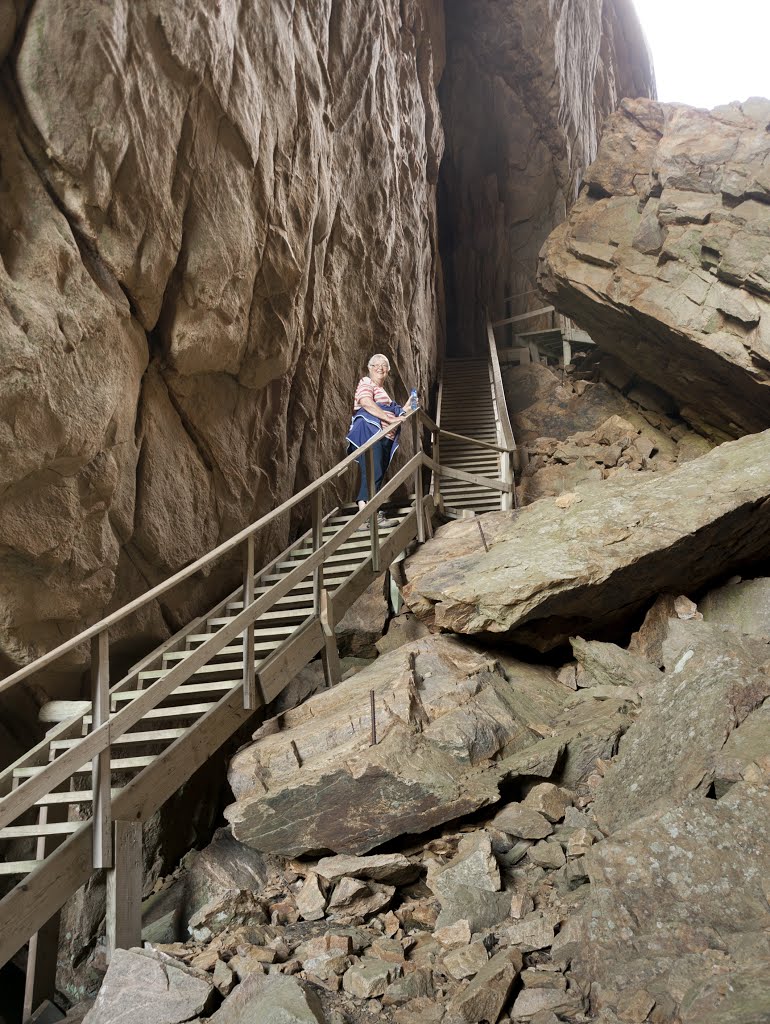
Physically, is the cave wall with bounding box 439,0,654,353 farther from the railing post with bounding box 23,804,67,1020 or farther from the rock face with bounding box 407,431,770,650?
the railing post with bounding box 23,804,67,1020

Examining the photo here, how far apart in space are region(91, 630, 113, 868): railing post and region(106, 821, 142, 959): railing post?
0.25ft

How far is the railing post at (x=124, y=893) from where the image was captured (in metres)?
4.41

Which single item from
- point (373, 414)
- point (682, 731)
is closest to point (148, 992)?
point (682, 731)

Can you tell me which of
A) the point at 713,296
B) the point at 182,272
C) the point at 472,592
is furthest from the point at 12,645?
the point at 713,296

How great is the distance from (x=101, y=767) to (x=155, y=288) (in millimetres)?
3406

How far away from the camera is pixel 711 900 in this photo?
3416 millimetres

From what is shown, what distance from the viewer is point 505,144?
70.1 ft

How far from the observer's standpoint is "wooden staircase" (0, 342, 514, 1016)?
422cm

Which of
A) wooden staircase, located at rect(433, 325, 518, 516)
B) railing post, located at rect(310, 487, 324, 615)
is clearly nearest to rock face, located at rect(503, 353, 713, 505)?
wooden staircase, located at rect(433, 325, 518, 516)

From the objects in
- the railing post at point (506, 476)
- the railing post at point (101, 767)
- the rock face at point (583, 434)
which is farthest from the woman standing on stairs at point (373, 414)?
the railing post at point (101, 767)

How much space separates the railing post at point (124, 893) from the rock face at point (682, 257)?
32.4 ft

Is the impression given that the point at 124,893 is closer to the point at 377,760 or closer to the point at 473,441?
the point at 377,760

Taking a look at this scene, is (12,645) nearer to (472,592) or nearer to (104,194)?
(104,194)

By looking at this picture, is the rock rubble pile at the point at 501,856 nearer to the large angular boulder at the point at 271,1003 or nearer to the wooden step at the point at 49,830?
the large angular boulder at the point at 271,1003
